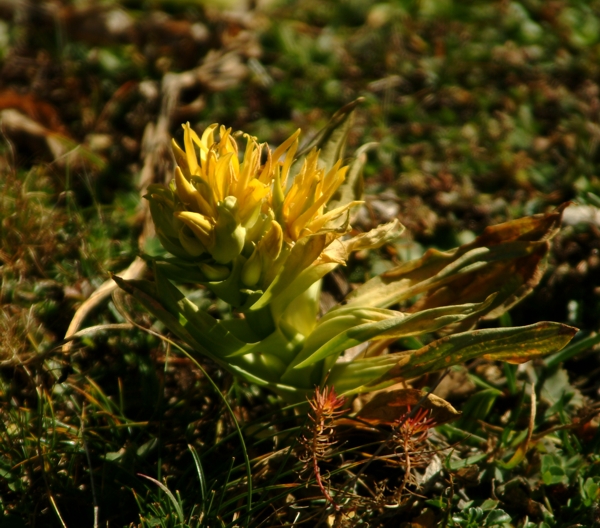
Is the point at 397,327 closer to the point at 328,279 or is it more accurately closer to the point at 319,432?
the point at 319,432

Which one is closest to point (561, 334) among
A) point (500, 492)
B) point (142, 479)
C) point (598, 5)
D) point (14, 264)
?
point (500, 492)

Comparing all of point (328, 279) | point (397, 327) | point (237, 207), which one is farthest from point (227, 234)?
point (328, 279)

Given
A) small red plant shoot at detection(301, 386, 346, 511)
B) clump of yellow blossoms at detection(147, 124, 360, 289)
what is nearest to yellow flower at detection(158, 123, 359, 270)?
clump of yellow blossoms at detection(147, 124, 360, 289)

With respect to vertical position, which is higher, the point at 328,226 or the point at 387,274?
the point at 328,226

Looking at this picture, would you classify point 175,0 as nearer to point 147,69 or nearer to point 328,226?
point 147,69

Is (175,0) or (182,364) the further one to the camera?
(175,0)

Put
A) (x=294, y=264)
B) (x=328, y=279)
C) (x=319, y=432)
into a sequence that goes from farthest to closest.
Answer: (x=328, y=279)
(x=294, y=264)
(x=319, y=432)

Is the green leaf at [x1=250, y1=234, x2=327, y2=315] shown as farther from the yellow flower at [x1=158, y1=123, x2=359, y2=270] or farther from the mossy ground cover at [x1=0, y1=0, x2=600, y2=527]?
the mossy ground cover at [x1=0, y1=0, x2=600, y2=527]
